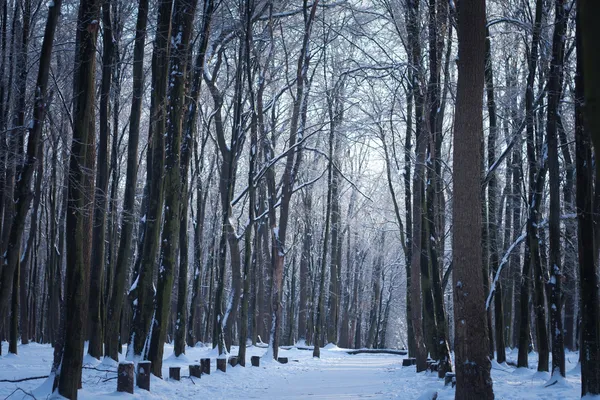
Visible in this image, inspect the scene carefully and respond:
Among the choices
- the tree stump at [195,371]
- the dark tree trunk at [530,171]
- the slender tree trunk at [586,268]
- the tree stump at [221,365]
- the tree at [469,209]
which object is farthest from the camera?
the tree stump at [221,365]

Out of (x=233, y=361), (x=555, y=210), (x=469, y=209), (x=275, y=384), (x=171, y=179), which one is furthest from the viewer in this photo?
(x=233, y=361)

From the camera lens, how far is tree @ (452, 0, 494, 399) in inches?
341

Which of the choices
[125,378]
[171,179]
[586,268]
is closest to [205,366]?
[125,378]

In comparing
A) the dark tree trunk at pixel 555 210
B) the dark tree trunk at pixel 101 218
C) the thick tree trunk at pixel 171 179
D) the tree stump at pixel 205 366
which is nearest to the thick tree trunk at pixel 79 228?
the thick tree trunk at pixel 171 179

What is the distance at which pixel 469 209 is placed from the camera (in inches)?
343

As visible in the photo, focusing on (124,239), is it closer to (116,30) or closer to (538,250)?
(116,30)

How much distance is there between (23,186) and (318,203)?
31.7 m

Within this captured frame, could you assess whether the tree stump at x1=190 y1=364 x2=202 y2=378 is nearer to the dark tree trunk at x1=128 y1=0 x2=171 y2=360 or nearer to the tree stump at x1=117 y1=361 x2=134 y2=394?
the dark tree trunk at x1=128 y1=0 x2=171 y2=360

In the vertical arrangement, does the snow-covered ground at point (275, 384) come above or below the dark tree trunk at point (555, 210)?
below

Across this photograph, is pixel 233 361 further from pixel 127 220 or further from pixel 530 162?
pixel 530 162

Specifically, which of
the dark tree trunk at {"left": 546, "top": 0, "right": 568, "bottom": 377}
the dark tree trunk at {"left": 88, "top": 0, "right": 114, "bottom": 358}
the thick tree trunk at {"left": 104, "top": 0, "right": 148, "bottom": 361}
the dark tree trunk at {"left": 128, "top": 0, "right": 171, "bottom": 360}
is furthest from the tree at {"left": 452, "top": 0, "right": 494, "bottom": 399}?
the thick tree trunk at {"left": 104, "top": 0, "right": 148, "bottom": 361}

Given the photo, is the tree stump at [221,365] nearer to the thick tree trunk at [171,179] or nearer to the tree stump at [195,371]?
the tree stump at [195,371]

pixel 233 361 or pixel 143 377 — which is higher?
pixel 143 377

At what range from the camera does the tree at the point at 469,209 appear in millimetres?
8672
